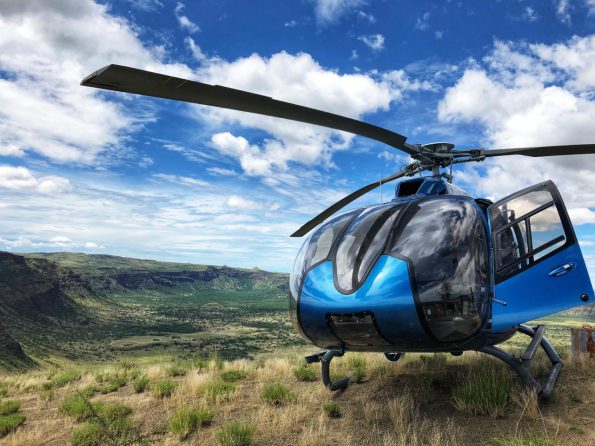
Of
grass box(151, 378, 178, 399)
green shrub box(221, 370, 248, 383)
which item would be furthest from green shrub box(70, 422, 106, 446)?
green shrub box(221, 370, 248, 383)

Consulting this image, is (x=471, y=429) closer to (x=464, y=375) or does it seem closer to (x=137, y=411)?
(x=464, y=375)

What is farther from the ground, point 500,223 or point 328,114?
point 328,114

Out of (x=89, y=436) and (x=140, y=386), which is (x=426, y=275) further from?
(x=140, y=386)

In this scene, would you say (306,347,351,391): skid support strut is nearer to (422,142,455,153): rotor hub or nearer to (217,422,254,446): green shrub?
(217,422,254,446): green shrub

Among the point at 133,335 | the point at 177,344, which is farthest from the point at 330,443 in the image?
the point at 133,335

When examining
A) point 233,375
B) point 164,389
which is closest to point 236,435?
point 164,389

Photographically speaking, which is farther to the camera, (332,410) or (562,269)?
(332,410)

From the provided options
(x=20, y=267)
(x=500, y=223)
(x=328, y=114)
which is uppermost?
(x=328, y=114)
